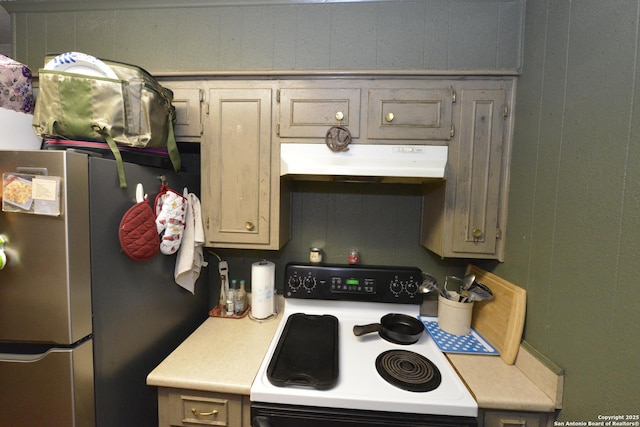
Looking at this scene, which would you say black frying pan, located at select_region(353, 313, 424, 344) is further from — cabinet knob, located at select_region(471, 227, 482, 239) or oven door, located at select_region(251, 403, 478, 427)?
cabinet knob, located at select_region(471, 227, 482, 239)

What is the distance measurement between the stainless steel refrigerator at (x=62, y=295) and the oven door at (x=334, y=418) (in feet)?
1.84

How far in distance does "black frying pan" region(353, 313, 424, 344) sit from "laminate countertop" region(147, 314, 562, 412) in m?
0.17

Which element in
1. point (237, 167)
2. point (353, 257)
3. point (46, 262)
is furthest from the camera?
point (353, 257)

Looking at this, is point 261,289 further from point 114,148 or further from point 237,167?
point 114,148

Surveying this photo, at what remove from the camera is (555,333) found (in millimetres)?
871

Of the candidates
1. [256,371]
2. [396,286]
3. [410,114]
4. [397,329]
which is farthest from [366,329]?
[410,114]

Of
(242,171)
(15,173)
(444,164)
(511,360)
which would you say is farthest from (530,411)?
(15,173)

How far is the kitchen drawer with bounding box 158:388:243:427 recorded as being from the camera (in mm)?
910

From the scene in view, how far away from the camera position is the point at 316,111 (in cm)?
116

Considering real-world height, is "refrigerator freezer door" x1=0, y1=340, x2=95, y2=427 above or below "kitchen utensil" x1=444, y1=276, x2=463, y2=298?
below

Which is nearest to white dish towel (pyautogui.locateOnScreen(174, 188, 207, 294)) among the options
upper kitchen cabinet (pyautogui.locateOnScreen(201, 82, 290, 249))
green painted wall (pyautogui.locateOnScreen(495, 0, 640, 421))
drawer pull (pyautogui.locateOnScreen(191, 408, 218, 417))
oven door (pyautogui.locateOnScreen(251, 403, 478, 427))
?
upper kitchen cabinet (pyautogui.locateOnScreen(201, 82, 290, 249))

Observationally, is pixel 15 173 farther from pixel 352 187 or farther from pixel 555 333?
pixel 555 333

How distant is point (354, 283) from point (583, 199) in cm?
97

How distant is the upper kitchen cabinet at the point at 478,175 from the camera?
1.11 meters
